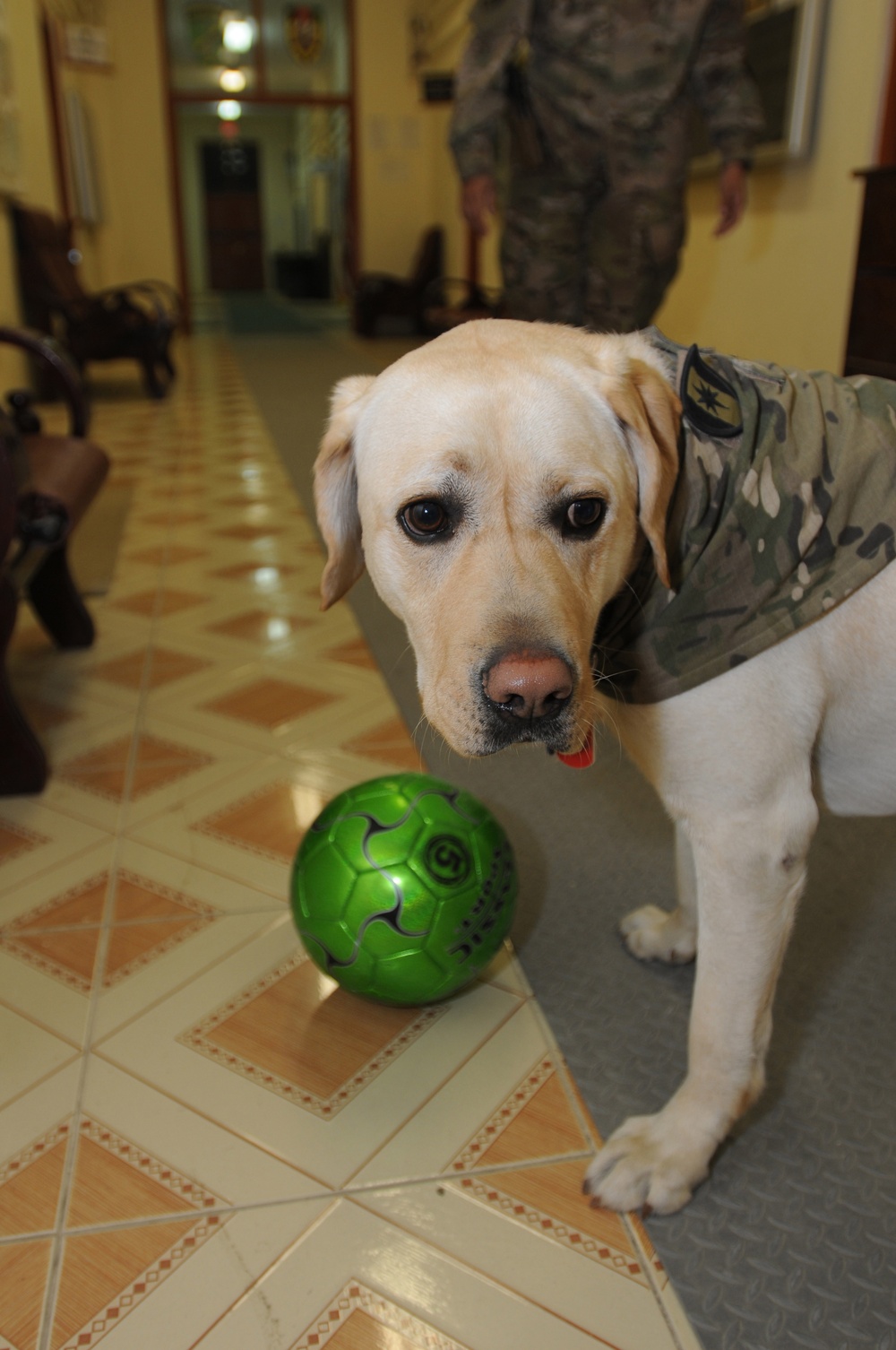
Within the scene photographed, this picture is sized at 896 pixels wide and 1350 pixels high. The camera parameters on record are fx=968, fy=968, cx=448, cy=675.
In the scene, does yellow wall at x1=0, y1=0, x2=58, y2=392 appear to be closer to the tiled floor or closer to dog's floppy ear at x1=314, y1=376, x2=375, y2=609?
the tiled floor

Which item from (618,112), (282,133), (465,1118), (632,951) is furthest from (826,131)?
(282,133)

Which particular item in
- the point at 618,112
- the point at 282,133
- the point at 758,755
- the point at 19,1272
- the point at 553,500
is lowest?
the point at 19,1272

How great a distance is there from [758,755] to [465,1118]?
660mm

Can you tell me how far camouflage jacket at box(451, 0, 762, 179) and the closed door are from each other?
2276 cm

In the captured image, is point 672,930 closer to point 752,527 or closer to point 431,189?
point 752,527

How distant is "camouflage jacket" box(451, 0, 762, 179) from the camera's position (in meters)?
3.14

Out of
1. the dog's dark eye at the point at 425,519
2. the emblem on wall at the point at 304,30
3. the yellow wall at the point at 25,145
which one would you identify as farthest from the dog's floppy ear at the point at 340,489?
the emblem on wall at the point at 304,30

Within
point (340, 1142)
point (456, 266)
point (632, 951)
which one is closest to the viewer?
point (340, 1142)

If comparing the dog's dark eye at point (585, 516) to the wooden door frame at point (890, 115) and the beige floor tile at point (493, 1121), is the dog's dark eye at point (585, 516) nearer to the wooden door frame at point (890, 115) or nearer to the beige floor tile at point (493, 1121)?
the beige floor tile at point (493, 1121)

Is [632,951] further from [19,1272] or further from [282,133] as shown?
[282,133]

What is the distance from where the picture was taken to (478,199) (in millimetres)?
3260

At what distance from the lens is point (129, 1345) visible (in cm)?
106

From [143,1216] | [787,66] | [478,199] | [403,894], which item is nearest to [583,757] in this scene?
[403,894]

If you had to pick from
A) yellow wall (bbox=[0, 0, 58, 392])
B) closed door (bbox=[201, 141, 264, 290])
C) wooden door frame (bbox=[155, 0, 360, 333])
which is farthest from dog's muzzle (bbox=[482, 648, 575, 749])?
closed door (bbox=[201, 141, 264, 290])
